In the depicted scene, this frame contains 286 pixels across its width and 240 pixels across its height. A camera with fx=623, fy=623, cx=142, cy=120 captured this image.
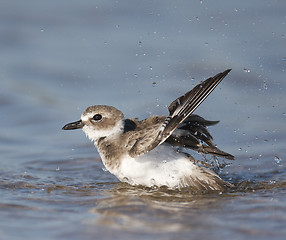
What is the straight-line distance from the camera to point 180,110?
20.9ft

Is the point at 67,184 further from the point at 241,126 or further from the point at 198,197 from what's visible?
the point at 241,126

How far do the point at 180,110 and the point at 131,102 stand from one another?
3.51 m

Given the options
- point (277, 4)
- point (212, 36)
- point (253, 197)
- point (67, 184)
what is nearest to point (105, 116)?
point (67, 184)

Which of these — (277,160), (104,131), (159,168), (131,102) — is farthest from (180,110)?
(131,102)

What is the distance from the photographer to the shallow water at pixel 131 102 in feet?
18.5

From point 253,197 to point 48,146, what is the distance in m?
3.57

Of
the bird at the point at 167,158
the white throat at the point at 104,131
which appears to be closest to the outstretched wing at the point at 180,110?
the bird at the point at 167,158

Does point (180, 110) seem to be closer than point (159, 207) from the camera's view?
No

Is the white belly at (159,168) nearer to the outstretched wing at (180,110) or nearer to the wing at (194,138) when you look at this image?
the wing at (194,138)

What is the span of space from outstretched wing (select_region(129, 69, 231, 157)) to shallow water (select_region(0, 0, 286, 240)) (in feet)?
1.96

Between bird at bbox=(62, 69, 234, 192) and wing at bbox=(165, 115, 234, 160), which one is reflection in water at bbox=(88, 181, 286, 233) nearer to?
bird at bbox=(62, 69, 234, 192)

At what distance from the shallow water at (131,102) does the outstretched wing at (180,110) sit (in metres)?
0.60

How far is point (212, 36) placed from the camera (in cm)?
1139

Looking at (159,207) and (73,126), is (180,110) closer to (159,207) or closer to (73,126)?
(159,207)
